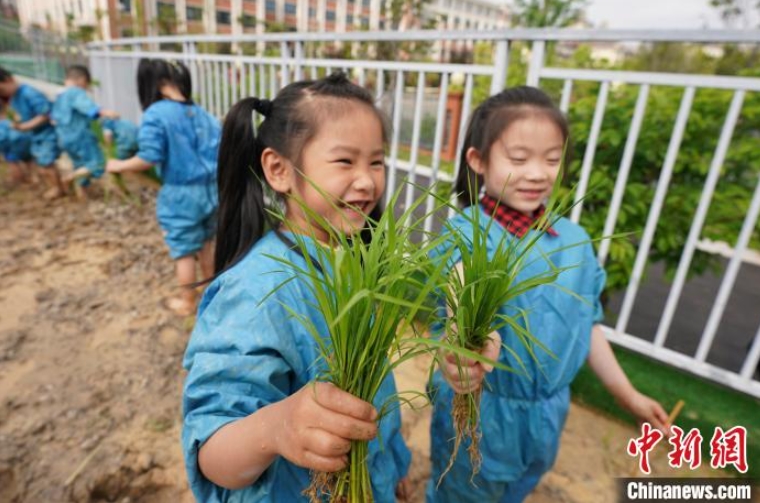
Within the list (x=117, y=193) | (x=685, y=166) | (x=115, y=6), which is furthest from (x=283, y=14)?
(x=685, y=166)

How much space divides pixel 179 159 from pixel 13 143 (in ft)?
14.5

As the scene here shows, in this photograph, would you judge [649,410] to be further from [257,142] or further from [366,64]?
[366,64]

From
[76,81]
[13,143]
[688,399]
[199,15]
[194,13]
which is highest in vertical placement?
[194,13]

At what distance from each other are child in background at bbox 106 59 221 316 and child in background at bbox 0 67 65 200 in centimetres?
341

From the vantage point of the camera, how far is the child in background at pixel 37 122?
569 centimetres

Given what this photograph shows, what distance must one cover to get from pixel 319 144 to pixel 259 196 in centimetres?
25

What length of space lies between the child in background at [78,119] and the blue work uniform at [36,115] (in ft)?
0.71

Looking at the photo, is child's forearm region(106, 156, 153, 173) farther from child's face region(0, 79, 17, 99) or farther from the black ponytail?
child's face region(0, 79, 17, 99)

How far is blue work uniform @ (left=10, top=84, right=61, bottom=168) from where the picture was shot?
5715mm

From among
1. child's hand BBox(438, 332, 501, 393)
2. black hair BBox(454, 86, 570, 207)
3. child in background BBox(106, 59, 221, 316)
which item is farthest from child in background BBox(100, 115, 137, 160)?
child's hand BBox(438, 332, 501, 393)

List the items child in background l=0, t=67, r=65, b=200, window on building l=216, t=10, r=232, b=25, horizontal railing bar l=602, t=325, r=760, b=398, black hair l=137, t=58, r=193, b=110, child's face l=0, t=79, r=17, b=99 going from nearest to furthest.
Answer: horizontal railing bar l=602, t=325, r=760, b=398 → black hair l=137, t=58, r=193, b=110 → child's face l=0, t=79, r=17, b=99 → child in background l=0, t=67, r=65, b=200 → window on building l=216, t=10, r=232, b=25

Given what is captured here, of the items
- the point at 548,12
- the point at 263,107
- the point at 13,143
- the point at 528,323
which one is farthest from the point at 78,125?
the point at 548,12

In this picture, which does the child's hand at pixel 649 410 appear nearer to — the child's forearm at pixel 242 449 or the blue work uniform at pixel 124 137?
the child's forearm at pixel 242 449

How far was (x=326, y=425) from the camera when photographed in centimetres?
67
